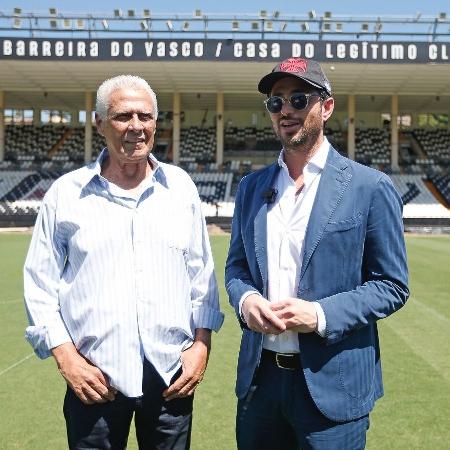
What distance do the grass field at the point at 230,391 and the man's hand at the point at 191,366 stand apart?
1629 mm

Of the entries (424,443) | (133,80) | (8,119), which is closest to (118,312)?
(133,80)

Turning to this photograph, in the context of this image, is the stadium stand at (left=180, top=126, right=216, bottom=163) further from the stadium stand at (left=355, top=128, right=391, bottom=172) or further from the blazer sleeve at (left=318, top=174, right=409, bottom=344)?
the blazer sleeve at (left=318, top=174, right=409, bottom=344)

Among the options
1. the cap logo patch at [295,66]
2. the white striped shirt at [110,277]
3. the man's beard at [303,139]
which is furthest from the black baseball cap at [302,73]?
the white striped shirt at [110,277]

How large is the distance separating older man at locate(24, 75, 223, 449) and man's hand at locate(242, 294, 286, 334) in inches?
13.1

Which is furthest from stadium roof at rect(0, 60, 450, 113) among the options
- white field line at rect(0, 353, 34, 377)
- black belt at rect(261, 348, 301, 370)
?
black belt at rect(261, 348, 301, 370)

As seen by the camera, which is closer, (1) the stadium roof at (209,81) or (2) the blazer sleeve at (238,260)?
(2) the blazer sleeve at (238,260)

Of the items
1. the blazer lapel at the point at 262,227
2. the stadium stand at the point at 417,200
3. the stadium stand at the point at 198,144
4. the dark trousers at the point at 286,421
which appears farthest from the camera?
the stadium stand at the point at 198,144

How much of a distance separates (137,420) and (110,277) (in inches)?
25.3

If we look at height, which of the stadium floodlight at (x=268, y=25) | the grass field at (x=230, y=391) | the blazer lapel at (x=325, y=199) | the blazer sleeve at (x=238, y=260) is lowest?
the grass field at (x=230, y=391)

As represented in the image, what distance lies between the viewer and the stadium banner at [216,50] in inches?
1206

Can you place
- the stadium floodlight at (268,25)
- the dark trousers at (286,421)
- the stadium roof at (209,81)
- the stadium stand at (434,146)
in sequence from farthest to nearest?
the stadium stand at (434,146) → the stadium roof at (209,81) → the stadium floodlight at (268,25) → the dark trousers at (286,421)

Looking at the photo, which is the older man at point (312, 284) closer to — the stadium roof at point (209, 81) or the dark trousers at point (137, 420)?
the dark trousers at point (137, 420)

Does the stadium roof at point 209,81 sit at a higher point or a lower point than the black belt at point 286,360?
higher

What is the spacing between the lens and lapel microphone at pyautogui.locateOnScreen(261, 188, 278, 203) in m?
2.43
